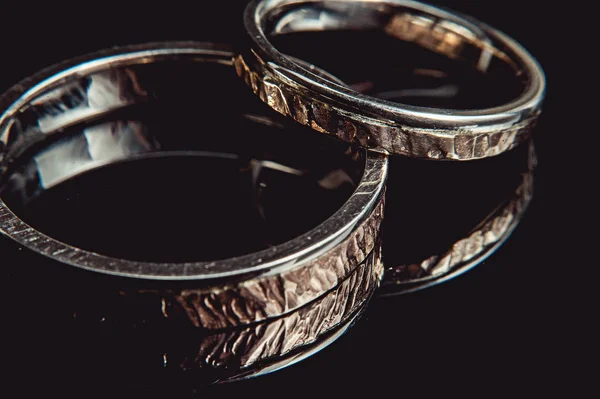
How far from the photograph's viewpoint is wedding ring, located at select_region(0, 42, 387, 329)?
0.84 m

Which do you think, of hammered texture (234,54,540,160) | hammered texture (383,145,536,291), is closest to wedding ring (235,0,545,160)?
hammered texture (234,54,540,160)

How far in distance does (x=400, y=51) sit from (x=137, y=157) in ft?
1.73

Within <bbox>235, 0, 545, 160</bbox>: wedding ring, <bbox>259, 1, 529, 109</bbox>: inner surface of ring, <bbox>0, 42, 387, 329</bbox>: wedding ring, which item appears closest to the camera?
<bbox>0, 42, 387, 329</bbox>: wedding ring

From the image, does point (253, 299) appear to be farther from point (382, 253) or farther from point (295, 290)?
point (382, 253)

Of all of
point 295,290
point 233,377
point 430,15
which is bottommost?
point 233,377

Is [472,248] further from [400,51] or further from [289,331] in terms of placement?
[400,51]

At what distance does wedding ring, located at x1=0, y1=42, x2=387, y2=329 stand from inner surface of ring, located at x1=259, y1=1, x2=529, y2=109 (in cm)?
18

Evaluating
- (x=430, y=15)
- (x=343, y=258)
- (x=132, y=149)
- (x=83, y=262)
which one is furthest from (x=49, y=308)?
(x=430, y=15)

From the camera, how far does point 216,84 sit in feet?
4.46

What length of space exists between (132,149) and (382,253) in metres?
0.50

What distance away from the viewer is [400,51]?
4.86 ft

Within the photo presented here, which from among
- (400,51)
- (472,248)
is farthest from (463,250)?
(400,51)

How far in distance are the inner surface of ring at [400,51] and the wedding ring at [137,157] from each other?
0.59ft

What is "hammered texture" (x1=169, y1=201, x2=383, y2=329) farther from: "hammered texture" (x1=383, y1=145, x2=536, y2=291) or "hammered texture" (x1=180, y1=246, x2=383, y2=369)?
"hammered texture" (x1=383, y1=145, x2=536, y2=291)
